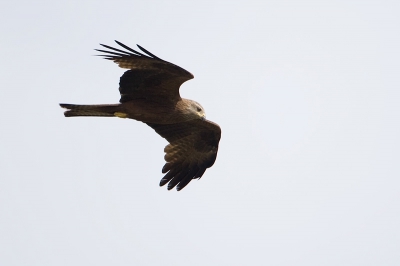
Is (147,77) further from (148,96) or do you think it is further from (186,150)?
(186,150)

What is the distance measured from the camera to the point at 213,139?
15.3 metres

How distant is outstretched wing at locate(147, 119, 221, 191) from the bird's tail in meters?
1.73

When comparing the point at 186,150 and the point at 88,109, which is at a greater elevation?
the point at 186,150

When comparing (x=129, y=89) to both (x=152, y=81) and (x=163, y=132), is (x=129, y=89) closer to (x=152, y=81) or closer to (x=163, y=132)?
(x=152, y=81)

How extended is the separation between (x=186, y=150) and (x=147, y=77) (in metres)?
2.45

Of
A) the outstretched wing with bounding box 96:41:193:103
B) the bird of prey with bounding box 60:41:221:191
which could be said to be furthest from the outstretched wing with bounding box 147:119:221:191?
the outstretched wing with bounding box 96:41:193:103

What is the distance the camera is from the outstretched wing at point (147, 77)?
43.0 feet

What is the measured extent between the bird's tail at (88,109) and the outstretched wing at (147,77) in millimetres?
257

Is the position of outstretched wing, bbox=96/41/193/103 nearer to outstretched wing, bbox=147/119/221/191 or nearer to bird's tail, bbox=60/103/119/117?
bird's tail, bbox=60/103/119/117

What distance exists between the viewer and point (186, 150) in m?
15.4

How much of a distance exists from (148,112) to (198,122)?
1597 mm

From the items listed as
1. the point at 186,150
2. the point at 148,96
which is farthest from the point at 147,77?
the point at 186,150

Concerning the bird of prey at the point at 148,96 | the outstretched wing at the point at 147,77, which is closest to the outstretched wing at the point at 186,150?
the bird of prey at the point at 148,96

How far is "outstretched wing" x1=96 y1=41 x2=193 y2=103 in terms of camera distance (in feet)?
43.0
